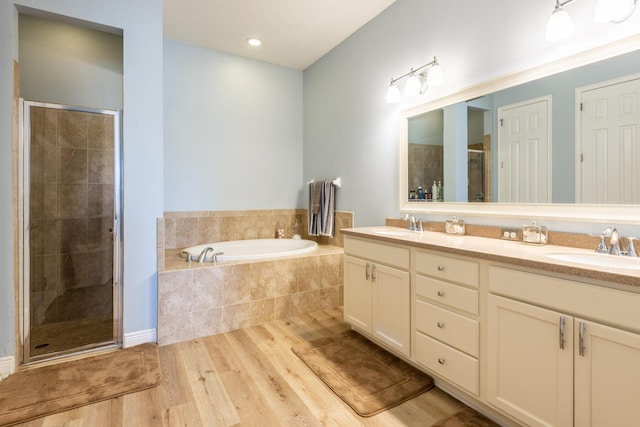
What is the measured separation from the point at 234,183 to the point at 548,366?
337 cm

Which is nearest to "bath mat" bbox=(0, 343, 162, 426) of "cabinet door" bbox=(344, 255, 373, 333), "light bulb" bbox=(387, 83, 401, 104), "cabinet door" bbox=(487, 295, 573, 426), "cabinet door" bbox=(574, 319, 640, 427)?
"cabinet door" bbox=(344, 255, 373, 333)

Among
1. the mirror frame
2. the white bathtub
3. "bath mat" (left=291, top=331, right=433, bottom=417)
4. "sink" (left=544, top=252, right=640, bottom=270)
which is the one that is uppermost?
the mirror frame

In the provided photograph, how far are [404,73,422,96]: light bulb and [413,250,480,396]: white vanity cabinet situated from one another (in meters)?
1.33

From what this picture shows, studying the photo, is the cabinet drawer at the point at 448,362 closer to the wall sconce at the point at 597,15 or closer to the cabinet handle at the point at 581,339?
the cabinet handle at the point at 581,339

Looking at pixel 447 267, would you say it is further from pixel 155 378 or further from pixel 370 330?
pixel 155 378

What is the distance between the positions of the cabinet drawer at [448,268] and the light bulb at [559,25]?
1205 mm

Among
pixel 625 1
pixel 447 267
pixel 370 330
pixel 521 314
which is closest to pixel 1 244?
pixel 370 330

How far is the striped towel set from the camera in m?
3.60

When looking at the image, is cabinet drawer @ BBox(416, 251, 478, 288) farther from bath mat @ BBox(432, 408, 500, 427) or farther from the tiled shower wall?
the tiled shower wall

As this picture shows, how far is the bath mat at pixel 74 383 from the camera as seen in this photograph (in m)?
1.71

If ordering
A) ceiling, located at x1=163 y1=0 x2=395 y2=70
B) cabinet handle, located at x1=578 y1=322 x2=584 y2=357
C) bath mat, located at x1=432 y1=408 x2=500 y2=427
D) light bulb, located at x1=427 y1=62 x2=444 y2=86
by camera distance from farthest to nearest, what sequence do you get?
ceiling, located at x1=163 y1=0 x2=395 y2=70 → light bulb, located at x1=427 y1=62 x2=444 y2=86 → bath mat, located at x1=432 y1=408 x2=500 y2=427 → cabinet handle, located at x1=578 y1=322 x2=584 y2=357

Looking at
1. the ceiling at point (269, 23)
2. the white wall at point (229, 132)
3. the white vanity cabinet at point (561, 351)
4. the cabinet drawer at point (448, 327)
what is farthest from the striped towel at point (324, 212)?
the white vanity cabinet at point (561, 351)

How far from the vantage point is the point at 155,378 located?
1.99 meters

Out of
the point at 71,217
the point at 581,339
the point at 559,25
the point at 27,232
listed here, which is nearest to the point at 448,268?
the point at 581,339
